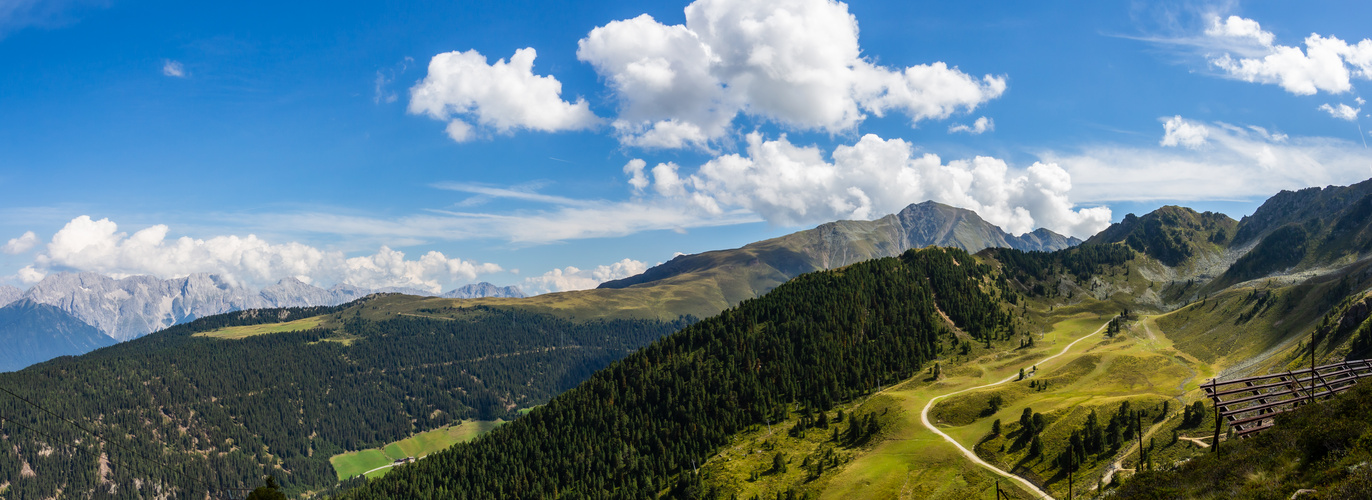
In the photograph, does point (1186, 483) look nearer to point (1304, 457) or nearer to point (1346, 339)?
point (1304, 457)

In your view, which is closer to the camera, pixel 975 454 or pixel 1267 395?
pixel 1267 395

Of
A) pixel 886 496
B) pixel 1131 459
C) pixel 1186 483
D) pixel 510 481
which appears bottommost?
pixel 510 481

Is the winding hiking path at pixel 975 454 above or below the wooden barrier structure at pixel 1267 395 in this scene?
below

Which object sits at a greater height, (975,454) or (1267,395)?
(1267,395)

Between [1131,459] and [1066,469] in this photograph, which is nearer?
[1131,459]

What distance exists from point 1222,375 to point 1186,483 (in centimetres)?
15501

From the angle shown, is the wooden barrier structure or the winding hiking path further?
the winding hiking path

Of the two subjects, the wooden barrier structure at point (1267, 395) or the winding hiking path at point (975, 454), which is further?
the winding hiking path at point (975, 454)

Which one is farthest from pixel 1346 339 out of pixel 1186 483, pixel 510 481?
pixel 510 481

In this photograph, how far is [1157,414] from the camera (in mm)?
111125

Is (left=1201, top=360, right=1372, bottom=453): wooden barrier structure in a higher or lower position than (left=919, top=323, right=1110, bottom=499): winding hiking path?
higher

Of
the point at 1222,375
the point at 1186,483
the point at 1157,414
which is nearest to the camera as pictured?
the point at 1186,483

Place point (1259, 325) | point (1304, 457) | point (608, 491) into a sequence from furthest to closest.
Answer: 1. point (1259, 325)
2. point (608, 491)
3. point (1304, 457)

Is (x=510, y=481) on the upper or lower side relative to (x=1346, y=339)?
lower
